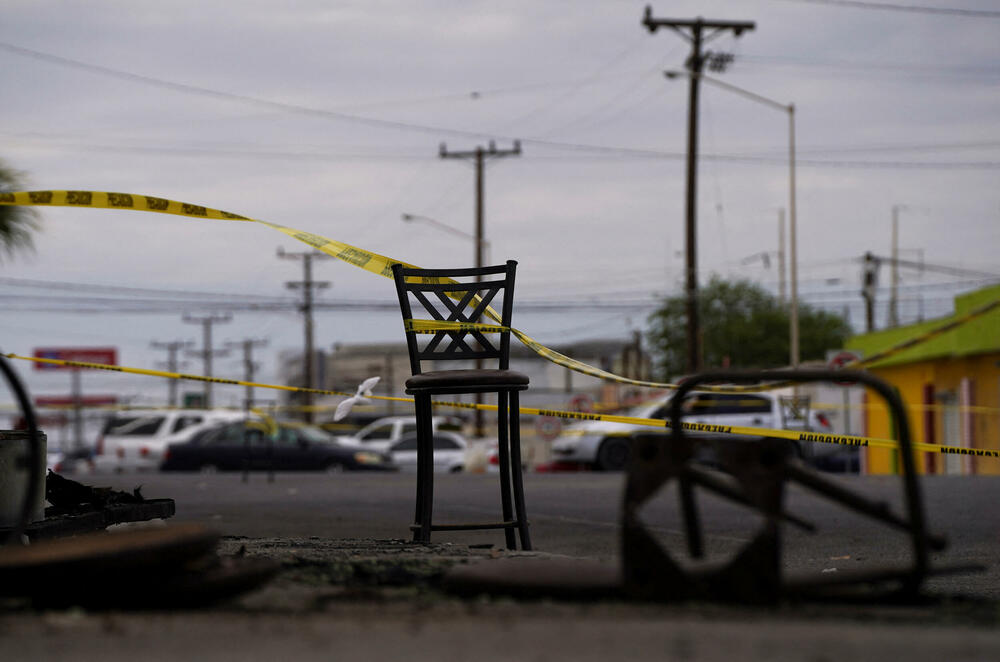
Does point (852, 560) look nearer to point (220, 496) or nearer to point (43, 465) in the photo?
Result: point (43, 465)

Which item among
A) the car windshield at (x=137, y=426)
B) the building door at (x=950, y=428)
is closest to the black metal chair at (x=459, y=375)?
the car windshield at (x=137, y=426)

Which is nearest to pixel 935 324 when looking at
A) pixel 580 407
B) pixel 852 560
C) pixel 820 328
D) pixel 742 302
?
pixel 580 407

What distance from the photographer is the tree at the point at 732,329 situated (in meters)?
71.8

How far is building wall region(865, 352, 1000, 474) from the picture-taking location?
33656 millimetres

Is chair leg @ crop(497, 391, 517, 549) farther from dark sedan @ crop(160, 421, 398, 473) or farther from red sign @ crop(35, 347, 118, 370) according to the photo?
red sign @ crop(35, 347, 118, 370)

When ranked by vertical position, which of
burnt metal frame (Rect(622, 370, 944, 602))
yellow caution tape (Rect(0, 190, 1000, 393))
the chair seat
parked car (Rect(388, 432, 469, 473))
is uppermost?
yellow caution tape (Rect(0, 190, 1000, 393))

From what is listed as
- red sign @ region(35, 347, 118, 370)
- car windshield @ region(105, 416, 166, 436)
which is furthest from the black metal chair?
red sign @ region(35, 347, 118, 370)

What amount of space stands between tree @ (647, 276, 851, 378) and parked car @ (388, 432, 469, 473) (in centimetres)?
3932

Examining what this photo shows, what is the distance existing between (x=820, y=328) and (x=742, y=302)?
27.9 ft

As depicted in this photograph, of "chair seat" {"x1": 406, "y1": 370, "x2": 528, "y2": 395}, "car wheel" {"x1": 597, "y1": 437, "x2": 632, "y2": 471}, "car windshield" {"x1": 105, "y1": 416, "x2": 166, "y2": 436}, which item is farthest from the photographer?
"car windshield" {"x1": 105, "y1": 416, "x2": 166, "y2": 436}

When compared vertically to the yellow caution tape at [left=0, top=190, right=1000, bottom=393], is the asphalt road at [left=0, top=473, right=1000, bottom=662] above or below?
below

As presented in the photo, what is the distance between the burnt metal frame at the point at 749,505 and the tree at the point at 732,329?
68083 mm

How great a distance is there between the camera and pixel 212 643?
303 centimetres

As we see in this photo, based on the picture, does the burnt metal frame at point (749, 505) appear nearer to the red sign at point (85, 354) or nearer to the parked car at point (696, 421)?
the parked car at point (696, 421)
